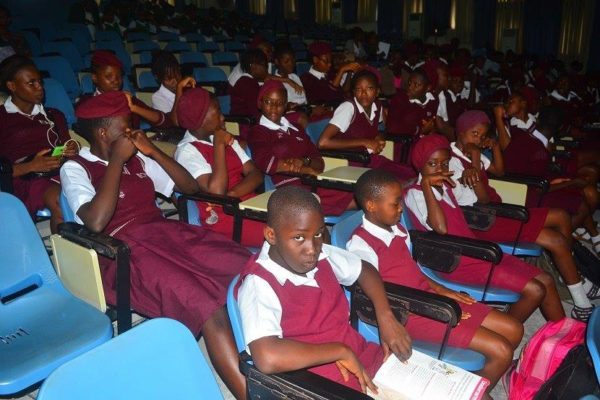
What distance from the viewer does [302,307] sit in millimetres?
1421

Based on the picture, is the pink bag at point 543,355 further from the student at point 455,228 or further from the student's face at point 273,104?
the student's face at point 273,104

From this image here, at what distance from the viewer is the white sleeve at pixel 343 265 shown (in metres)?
1.61

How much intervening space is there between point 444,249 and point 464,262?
0.21 m

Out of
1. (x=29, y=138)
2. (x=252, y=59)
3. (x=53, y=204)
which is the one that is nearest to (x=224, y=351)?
(x=53, y=204)

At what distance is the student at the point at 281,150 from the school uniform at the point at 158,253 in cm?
83

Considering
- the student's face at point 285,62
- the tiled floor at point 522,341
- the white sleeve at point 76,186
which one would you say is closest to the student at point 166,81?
the student's face at point 285,62

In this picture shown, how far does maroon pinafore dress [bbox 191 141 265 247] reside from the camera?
7.63ft

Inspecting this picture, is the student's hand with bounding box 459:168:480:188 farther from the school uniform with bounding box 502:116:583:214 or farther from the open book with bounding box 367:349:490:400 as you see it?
the open book with bounding box 367:349:490:400

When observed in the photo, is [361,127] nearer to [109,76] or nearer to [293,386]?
[109,76]

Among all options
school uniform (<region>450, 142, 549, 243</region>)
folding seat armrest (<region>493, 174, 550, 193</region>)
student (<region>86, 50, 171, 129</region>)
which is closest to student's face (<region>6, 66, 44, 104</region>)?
student (<region>86, 50, 171, 129</region>)

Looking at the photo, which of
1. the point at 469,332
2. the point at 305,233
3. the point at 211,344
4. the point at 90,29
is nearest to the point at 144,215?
the point at 211,344

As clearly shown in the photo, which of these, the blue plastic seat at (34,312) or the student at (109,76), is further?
the student at (109,76)

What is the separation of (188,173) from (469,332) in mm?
1290

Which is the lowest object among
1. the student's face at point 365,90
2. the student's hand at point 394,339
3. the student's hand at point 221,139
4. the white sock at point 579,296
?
the white sock at point 579,296
